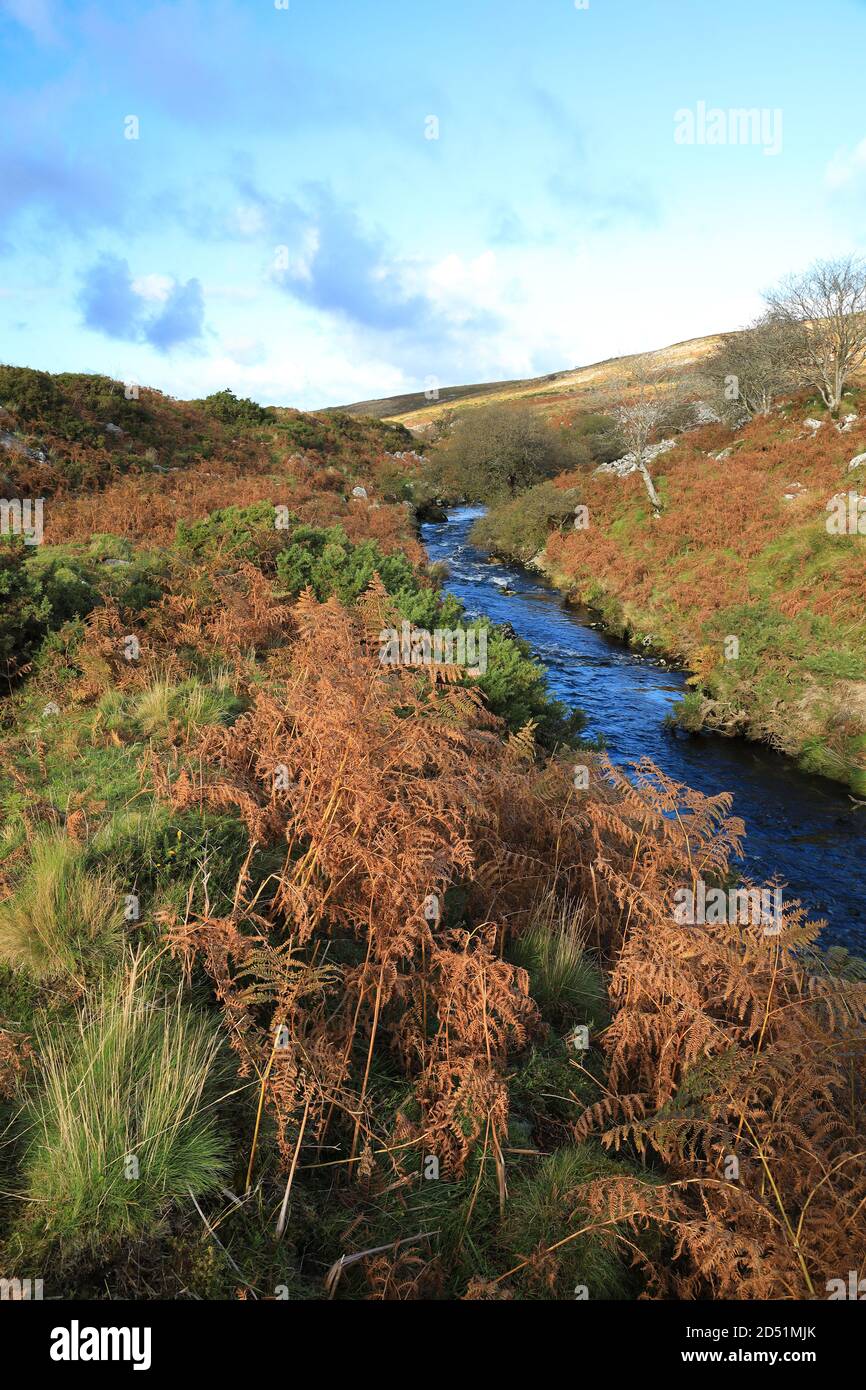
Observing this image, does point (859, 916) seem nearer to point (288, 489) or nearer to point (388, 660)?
point (388, 660)

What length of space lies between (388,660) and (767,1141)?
327 centimetres

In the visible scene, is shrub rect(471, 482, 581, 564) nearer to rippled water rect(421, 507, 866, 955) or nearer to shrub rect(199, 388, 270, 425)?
rippled water rect(421, 507, 866, 955)

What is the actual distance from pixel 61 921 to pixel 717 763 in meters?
11.3

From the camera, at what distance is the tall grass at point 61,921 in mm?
3561

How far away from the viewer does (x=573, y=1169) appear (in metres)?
3.28

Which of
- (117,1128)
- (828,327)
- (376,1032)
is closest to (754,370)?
(828,327)

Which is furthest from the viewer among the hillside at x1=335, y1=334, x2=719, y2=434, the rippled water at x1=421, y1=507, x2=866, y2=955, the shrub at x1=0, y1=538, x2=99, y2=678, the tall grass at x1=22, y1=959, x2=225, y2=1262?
the hillside at x1=335, y1=334, x2=719, y2=434

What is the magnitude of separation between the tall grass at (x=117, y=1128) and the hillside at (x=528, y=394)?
65947mm

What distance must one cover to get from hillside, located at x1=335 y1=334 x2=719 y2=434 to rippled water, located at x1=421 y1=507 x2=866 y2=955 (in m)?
50.5

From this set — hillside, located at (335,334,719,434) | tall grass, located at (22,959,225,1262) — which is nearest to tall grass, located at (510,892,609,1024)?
tall grass, located at (22,959,225,1262)

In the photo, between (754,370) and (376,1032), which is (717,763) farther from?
(754,370)

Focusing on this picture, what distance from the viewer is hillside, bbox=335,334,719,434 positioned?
76562 millimetres

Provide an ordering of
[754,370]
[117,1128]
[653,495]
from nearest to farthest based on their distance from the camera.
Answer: [117,1128] < [653,495] < [754,370]

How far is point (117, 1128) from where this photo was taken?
9.11 feet
